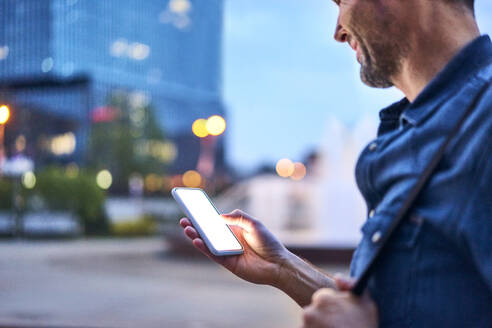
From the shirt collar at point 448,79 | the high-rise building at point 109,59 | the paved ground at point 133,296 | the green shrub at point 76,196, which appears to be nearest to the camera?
the shirt collar at point 448,79

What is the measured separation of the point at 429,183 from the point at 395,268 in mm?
170

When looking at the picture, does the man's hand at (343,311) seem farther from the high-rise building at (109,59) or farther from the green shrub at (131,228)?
the high-rise building at (109,59)

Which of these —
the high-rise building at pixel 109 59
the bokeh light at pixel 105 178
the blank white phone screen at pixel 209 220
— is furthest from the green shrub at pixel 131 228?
the blank white phone screen at pixel 209 220

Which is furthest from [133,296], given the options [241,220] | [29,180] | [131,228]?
[29,180]

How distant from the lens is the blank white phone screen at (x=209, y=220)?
5.55ft

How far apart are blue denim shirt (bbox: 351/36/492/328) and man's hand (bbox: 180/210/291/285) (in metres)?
0.55

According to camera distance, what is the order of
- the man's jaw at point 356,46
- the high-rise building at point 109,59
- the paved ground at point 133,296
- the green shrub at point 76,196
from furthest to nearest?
the high-rise building at point 109,59, the green shrub at point 76,196, the paved ground at point 133,296, the man's jaw at point 356,46

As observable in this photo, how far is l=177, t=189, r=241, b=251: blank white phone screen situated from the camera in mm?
1691

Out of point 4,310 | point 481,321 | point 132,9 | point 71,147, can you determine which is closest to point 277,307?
point 4,310

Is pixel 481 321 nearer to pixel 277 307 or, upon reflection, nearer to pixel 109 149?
pixel 277 307

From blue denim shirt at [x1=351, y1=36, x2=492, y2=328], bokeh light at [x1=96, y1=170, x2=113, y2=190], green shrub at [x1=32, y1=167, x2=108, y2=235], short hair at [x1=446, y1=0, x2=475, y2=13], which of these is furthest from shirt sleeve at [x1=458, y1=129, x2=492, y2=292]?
bokeh light at [x1=96, y1=170, x2=113, y2=190]

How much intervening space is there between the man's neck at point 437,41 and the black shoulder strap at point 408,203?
0.16 meters

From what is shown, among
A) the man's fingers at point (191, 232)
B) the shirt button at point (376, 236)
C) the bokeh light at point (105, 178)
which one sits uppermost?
the shirt button at point (376, 236)

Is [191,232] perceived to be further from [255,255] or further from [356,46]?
[356,46]
